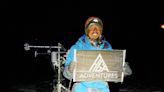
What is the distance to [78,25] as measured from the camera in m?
35.3

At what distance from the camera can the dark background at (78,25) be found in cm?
2630

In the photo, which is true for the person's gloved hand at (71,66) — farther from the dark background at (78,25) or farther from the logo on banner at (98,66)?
the dark background at (78,25)

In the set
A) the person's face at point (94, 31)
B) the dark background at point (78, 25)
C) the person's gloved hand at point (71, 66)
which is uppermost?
the dark background at point (78, 25)

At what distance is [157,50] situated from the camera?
2498cm

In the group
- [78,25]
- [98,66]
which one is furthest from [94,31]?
[78,25]

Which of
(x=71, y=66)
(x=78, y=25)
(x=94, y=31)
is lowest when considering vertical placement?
(x=71, y=66)

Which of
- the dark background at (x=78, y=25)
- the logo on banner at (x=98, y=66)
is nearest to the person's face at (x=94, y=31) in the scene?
the logo on banner at (x=98, y=66)

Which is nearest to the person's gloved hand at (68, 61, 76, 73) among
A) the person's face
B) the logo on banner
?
the logo on banner

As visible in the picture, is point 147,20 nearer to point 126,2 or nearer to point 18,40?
Answer: point 126,2

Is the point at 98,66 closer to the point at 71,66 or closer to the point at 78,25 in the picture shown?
the point at 71,66

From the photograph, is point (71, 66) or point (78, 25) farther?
point (78, 25)

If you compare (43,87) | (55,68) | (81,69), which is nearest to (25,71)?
(43,87)

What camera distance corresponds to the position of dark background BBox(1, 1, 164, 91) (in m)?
26.3

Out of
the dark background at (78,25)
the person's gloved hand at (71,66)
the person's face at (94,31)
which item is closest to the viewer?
the person's gloved hand at (71,66)
